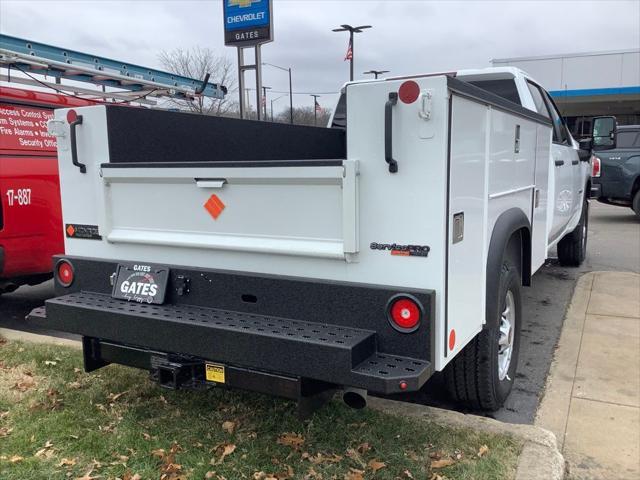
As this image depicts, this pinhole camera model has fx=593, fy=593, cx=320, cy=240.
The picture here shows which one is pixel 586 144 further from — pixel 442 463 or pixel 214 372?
pixel 214 372

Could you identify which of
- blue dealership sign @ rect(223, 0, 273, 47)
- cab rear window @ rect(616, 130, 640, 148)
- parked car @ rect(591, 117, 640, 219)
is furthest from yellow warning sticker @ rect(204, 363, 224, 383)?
cab rear window @ rect(616, 130, 640, 148)

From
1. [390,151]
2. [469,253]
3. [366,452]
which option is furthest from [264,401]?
[390,151]

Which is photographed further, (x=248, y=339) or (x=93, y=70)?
(x=93, y=70)

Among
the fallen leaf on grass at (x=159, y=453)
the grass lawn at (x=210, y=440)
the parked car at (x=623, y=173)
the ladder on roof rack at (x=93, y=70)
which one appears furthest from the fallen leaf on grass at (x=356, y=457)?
the parked car at (x=623, y=173)

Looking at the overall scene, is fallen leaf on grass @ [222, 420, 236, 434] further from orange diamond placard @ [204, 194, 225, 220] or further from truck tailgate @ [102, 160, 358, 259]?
orange diamond placard @ [204, 194, 225, 220]

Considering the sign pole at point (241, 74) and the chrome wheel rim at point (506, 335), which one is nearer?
the chrome wheel rim at point (506, 335)

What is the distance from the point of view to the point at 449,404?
3.89 m

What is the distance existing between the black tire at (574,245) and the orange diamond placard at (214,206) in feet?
19.3

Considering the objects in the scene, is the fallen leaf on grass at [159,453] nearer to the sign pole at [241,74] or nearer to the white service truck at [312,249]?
the white service truck at [312,249]

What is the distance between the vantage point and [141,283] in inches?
126

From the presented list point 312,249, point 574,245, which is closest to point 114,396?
point 312,249

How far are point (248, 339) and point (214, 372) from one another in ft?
1.22

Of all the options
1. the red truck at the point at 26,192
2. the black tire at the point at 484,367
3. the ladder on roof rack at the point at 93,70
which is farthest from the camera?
the ladder on roof rack at the point at 93,70

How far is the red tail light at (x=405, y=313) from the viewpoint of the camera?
8.23 feet
